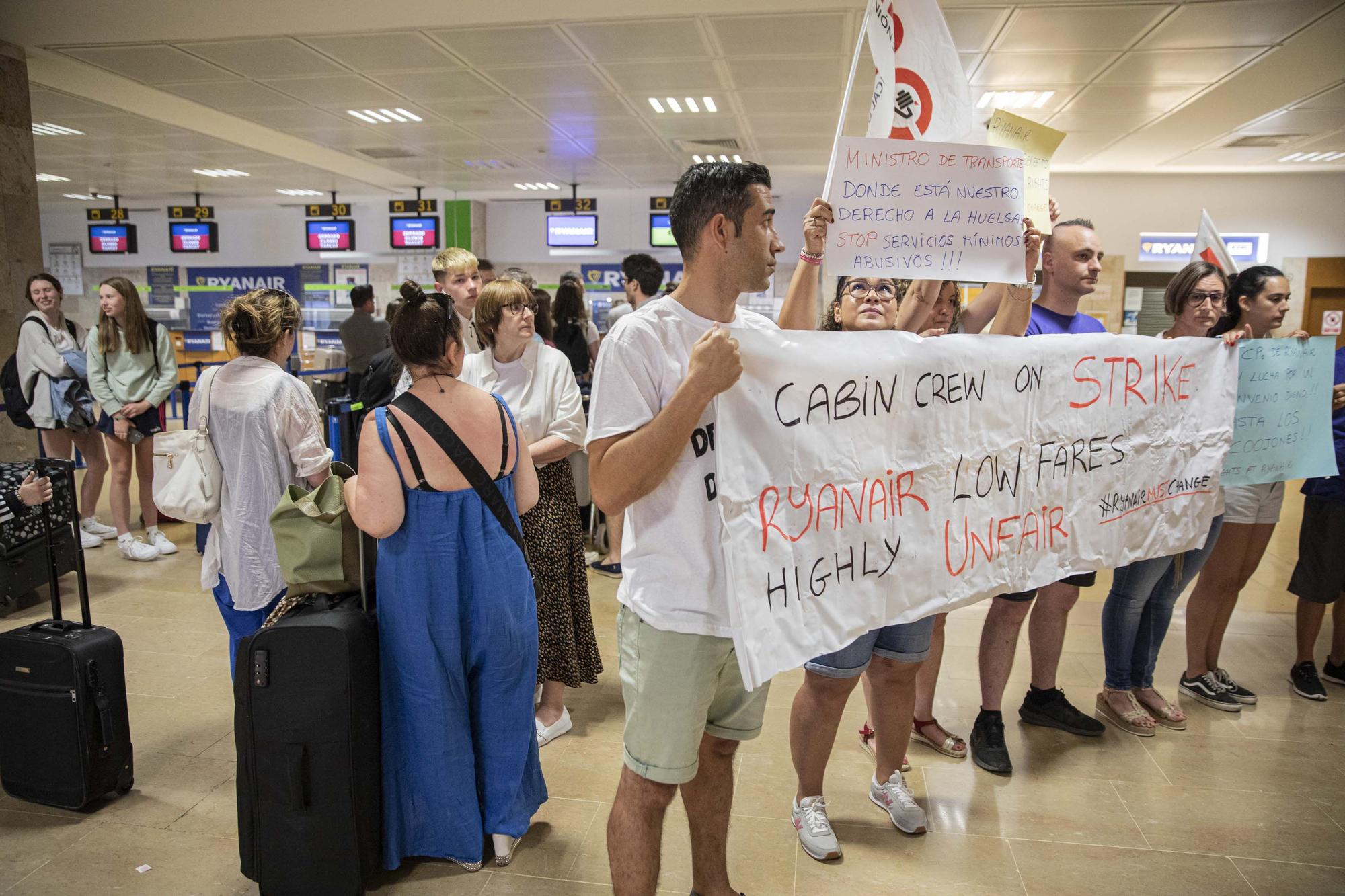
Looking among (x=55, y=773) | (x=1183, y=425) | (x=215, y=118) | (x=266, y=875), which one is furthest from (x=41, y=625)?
(x=215, y=118)

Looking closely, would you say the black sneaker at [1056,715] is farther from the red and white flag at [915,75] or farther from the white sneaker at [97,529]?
the white sneaker at [97,529]

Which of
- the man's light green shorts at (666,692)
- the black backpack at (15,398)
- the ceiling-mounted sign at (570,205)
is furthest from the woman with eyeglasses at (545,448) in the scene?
the ceiling-mounted sign at (570,205)

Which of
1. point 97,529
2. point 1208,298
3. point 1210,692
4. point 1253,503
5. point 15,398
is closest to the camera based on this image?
point 1208,298

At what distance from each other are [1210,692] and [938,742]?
1330mm

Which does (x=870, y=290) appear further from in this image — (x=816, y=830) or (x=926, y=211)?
(x=816, y=830)

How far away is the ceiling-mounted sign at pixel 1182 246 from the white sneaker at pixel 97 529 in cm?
1187

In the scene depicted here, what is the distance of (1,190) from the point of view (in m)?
5.60

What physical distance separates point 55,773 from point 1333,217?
14005mm

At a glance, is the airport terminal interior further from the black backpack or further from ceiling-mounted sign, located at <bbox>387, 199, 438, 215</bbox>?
the black backpack

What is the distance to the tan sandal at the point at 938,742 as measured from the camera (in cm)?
291

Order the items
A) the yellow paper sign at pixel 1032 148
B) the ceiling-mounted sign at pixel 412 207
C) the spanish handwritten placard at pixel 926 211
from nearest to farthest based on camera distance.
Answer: the spanish handwritten placard at pixel 926 211 < the yellow paper sign at pixel 1032 148 < the ceiling-mounted sign at pixel 412 207

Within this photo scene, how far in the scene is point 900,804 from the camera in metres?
2.46

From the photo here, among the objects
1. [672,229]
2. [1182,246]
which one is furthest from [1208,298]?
[1182,246]

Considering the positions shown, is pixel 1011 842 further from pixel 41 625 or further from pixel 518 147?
pixel 518 147
